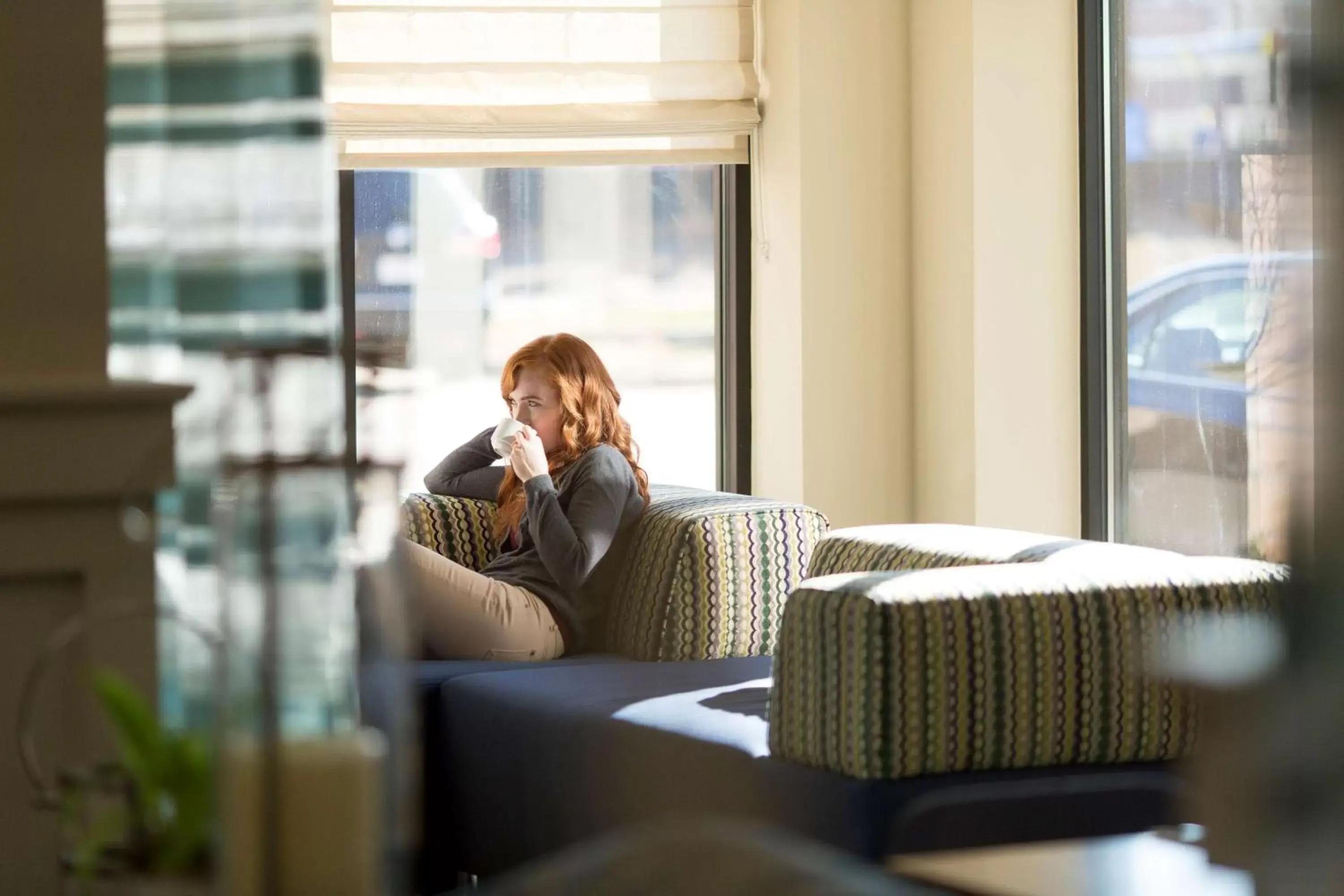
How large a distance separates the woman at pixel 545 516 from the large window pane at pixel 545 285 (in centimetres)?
57

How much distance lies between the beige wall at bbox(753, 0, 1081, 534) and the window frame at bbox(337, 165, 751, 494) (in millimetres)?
58

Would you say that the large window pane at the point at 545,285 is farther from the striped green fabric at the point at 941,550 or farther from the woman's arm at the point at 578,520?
the striped green fabric at the point at 941,550

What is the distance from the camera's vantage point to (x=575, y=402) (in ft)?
11.5

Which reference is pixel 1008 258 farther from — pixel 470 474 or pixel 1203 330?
pixel 470 474

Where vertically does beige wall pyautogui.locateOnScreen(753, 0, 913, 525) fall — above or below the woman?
above

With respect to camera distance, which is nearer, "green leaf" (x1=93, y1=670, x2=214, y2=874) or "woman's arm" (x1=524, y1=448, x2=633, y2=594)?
"green leaf" (x1=93, y1=670, x2=214, y2=874)

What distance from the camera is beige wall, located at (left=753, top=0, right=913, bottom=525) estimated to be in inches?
162

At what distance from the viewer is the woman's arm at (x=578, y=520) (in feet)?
10.8

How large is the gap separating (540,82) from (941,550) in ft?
5.91

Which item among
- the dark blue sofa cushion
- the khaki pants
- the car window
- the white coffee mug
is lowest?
the dark blue sofa cushion

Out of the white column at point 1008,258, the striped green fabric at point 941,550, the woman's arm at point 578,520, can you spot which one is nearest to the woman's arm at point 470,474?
the woman's arm at point 578,520

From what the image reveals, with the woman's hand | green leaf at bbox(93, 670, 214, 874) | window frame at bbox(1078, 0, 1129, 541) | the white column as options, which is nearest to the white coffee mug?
the woman's hand

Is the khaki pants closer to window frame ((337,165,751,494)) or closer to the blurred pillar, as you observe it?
window frame ((337,165,751,494))

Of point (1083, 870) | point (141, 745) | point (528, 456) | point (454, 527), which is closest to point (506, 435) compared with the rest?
point (528, 456)
